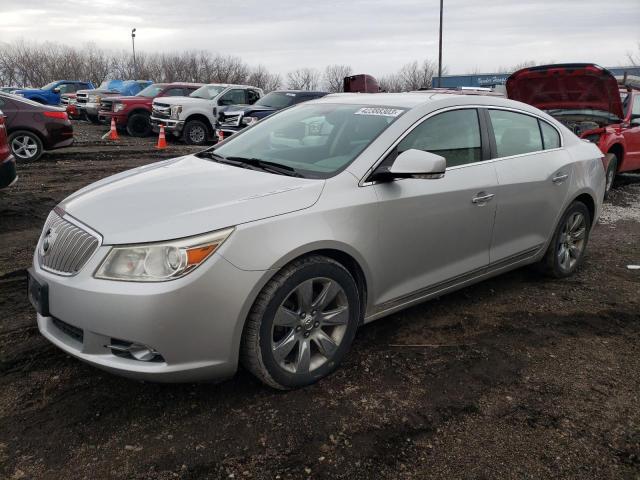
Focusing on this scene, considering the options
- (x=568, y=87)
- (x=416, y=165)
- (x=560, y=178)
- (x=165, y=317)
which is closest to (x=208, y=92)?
(x=568, y=87)

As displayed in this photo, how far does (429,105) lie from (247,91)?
13.5 metres

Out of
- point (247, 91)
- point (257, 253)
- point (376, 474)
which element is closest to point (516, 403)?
point (376, 474)

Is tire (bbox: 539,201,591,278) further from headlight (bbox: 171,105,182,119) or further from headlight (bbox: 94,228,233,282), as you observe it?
headlight (bbox: 171,105,182,119)

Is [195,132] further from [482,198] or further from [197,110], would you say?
[482,198]

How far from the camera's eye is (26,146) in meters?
10.7

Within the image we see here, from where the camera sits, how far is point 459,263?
3725mm

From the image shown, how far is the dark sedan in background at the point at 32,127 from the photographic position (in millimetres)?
10281

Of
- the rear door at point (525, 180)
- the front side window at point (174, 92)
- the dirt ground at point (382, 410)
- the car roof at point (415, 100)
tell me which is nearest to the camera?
the dirt ground at point (382, 410)

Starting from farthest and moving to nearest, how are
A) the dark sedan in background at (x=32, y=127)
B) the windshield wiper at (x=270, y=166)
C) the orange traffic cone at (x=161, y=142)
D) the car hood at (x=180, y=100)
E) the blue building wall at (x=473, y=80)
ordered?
the blue building wall at (x=473, y=80) < the car hood at (x=180, y=100) < the orange traffic cone at (x=161, y=142) < the dark sedan in background at (x=32, y=127) < the windshield wiper at (x=270, y=166)

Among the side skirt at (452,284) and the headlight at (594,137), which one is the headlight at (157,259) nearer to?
the side skirt at (452,284)

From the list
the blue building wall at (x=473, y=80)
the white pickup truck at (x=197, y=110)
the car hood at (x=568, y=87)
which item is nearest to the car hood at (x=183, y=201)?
the car hood at (x=568, y=87)

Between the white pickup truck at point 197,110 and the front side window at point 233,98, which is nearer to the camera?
the white pickup truck at point 197,110

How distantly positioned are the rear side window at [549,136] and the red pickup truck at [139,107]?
14.2 metres

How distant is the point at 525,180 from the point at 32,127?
31.9 ft
